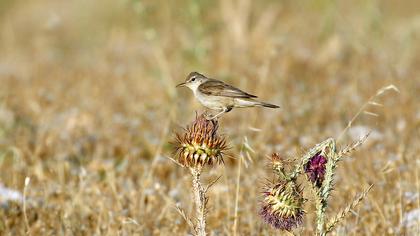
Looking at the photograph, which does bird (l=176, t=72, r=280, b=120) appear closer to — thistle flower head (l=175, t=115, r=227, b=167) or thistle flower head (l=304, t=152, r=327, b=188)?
thistle flower head (l=175, t=115, r=227, b=167)

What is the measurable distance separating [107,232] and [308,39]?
757 cm

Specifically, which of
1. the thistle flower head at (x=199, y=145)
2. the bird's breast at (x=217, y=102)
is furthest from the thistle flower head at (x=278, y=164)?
the bird's breast at (x=217, y=102)

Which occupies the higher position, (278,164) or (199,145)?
(199,145)

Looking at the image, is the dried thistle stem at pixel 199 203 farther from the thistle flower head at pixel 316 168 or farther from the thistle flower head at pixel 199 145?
the thistle flower head at pixel 316 168

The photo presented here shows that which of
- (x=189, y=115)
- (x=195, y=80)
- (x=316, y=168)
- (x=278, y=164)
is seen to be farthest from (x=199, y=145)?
(x=189, y=115)

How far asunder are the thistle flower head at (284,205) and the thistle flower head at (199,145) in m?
0.37

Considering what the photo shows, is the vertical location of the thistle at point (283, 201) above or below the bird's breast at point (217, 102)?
below

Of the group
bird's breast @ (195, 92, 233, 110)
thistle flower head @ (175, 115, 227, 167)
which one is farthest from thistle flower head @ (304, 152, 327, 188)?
bird's breast @ (195, 92, 233, 110)

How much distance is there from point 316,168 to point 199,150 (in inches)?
22.5

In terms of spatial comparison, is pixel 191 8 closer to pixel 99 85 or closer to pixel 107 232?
pixel 99 85

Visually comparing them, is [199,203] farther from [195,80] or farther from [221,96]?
[195,80]

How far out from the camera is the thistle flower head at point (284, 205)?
2844mm

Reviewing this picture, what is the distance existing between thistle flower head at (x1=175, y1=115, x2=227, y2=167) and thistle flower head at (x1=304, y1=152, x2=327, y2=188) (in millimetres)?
447

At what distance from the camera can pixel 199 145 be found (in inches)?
121
